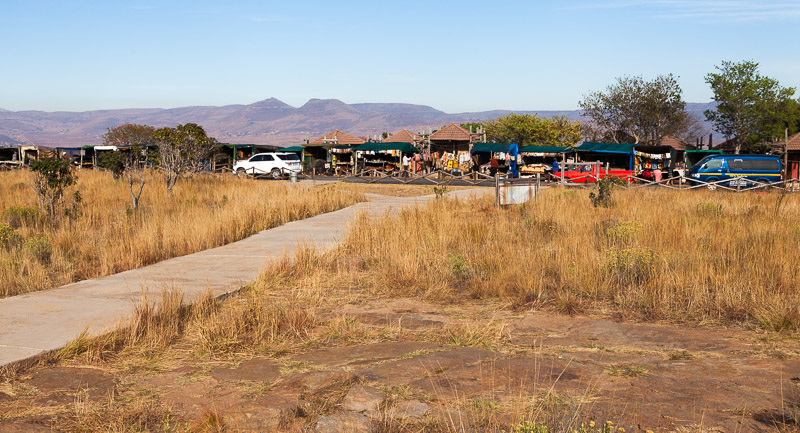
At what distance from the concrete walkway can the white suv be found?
90.5 ft

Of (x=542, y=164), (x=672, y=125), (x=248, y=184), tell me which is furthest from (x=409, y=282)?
(x=672, y=125)

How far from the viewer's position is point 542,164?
4156cm

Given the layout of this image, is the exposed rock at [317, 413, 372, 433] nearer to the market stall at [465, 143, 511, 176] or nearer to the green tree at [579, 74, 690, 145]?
→ the market stall at [465, 143, 511, 176]

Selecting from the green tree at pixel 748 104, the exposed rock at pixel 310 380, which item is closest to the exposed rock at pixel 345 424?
the exposed rock at pixel 310 380

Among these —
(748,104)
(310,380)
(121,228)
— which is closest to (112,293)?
(310,380)

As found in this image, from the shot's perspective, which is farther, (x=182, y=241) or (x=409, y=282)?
(x=182, y=241)

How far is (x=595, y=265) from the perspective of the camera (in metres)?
8.23

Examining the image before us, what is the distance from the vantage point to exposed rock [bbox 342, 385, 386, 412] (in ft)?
13.9

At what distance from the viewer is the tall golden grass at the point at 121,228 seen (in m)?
9.15

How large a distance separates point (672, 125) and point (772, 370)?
226 feet

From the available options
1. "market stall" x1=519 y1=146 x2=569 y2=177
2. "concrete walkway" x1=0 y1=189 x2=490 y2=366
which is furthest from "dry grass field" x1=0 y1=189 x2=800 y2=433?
"market stall" x1=519 y1=146 x2=569 y2=177

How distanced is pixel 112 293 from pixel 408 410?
4.45 meters

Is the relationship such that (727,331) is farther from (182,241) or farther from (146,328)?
(182,241)

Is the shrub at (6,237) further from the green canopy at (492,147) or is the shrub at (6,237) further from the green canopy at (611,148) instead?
the green canopy at (492,147)
